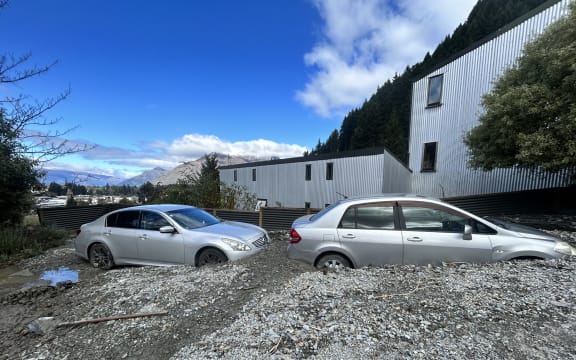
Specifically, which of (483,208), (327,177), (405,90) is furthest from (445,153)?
(405,90)

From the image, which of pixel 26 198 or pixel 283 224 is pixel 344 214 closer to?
pixel 283 224

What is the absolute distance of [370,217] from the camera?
13.0 feet

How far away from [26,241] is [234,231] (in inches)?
260

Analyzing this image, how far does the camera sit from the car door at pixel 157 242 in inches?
194

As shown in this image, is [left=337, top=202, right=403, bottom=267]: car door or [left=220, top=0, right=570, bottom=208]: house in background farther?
[left=220, top=0, right=570, bottom=208]: house in background

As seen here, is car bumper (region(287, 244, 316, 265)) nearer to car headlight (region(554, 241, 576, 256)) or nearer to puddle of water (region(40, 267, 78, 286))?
car headlight (region(554, 241, 576, 256))

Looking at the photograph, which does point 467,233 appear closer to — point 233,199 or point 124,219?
point 124,219

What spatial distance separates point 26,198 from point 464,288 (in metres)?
11.3

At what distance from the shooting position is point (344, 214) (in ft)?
13.3

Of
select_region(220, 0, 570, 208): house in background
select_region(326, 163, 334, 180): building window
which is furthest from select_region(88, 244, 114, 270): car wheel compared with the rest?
select_region(326, 163, 334, 180): building window

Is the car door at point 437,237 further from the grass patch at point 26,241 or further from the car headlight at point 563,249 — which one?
the grass patch at point 26,241

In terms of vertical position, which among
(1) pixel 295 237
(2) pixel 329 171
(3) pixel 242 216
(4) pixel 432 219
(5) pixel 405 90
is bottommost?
(3) pixel 242 216

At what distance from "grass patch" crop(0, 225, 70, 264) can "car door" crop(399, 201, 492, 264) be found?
30.7ft

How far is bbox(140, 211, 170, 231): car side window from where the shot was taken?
17.1ft
